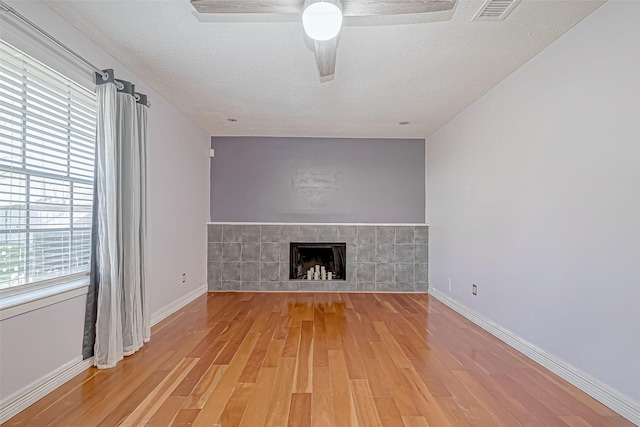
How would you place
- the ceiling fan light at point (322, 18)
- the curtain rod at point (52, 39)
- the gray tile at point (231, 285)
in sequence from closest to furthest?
the ceiling fan light at point (322, 18) → the curtain rod at point (52, 39) → the gray tile at point (231, 285)

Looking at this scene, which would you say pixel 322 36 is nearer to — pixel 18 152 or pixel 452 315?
pixel 18 152

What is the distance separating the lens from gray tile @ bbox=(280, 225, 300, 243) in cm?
533

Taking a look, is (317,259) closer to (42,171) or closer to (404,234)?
(404,234)

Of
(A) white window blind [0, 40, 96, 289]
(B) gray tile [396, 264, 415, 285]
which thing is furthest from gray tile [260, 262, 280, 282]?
(A) white window blind [0, 40, 96, 289]

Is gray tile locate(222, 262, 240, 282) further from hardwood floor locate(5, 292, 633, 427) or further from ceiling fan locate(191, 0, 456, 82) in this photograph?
ceiling fan locate(191, 0, 456, 82)

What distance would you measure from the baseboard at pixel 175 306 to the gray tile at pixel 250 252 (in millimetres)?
792

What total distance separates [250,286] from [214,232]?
1047 millimetres

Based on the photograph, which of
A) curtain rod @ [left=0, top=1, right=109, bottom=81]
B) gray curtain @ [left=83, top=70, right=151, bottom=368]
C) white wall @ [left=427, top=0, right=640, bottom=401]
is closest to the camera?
curtain rod @ [left=0, top=1, right=109, bottom=81]

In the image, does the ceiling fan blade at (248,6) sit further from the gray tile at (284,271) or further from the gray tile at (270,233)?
the gray tile at (284,271)

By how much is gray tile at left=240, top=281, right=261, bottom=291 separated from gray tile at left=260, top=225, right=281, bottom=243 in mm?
701

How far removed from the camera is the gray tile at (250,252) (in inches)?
209

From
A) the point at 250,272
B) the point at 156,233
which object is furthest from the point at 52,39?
the point at 250,272

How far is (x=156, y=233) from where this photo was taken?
142 inches

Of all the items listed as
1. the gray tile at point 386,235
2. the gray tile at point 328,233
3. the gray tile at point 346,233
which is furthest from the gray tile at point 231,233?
the gray tile at point 386,235
